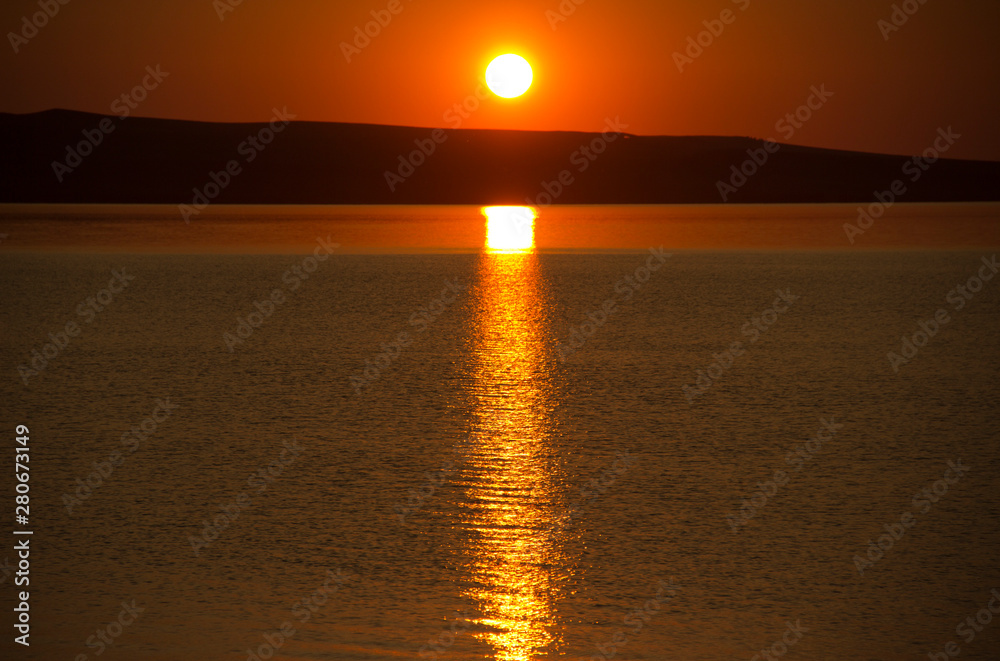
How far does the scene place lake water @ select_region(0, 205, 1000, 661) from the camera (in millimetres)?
4375

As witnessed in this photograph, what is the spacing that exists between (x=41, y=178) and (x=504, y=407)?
126422 mm

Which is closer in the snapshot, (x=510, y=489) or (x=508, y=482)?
(x=510, y=489)

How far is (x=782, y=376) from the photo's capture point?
9.80m

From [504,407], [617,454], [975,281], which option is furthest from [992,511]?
[975,281]

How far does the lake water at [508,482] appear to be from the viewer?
4.38m

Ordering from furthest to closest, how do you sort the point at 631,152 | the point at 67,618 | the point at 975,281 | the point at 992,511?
the point at 631,152
the point at 975,281
the point at 992,511
the point at 67,618

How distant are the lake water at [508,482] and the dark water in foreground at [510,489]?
0.08 feet

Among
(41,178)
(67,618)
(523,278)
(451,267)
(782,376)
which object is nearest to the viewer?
(67,618)

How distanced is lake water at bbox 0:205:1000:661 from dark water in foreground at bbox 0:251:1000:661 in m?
0.02

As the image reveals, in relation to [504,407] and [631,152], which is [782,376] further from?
[631,152]

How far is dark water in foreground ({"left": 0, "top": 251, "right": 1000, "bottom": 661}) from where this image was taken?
4371 mm

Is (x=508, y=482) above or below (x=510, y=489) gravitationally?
above

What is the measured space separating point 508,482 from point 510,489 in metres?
0.15

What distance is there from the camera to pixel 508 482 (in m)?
6.37
